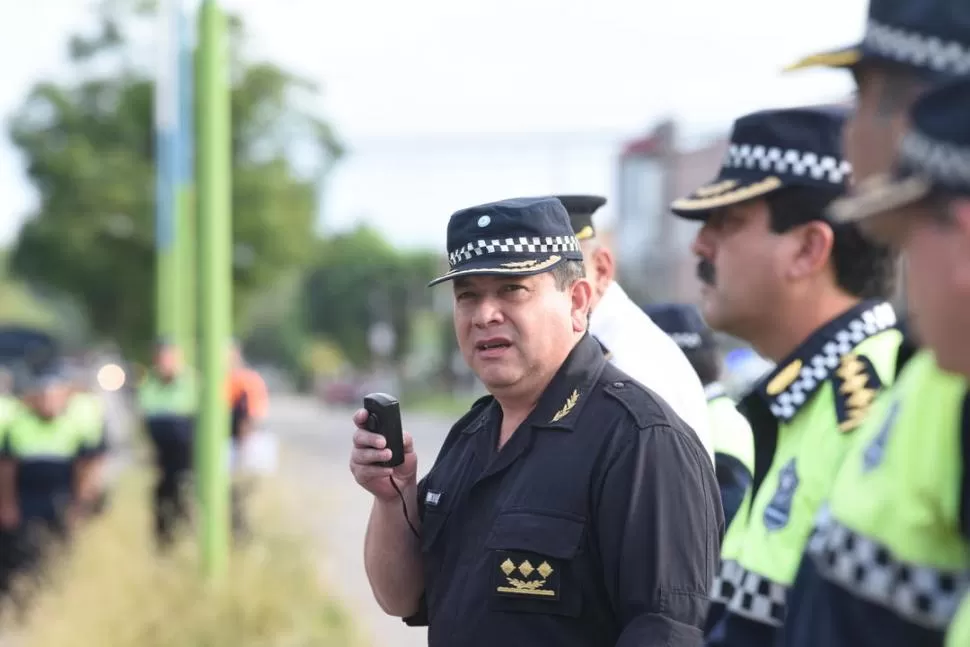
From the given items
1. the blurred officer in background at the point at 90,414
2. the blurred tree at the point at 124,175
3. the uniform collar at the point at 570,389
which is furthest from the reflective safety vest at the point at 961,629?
the blurred tree at the point at 124,175

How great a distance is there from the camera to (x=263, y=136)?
78.3 feet

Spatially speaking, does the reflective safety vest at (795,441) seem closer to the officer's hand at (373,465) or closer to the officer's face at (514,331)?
the officer's face at (514,331)

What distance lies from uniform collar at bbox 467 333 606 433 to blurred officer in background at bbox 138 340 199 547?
9.03 metres

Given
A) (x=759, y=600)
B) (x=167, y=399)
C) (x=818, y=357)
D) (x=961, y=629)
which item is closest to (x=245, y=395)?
(x=167, y=399)

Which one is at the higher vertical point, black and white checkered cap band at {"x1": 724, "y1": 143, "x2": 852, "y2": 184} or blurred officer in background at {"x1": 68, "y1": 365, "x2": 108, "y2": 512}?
black and white checkered cap band at {"x1": 724, "y1": 143, "x2": 852, "y2": 184}

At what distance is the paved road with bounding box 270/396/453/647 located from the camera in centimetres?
898

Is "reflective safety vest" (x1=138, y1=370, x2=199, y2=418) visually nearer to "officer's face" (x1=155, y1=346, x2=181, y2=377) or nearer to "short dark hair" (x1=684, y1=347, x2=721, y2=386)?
"officer's face" (x1=155, y1=346, x2=181, y2=377)

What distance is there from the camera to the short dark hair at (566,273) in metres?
2.97

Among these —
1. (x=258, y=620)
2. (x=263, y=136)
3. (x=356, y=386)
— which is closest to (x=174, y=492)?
(x=258, y=620)

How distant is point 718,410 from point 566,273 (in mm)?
1234

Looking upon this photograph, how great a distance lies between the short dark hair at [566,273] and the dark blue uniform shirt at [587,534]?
0.24 metres

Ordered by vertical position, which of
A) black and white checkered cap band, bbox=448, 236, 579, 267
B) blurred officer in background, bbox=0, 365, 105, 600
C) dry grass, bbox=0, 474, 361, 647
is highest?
black and white checkered cap band, bbox=448, 236, 579, 267

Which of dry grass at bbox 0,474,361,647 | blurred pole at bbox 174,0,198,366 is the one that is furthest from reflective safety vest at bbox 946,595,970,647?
blurred pole at bbox 174,0,198,366

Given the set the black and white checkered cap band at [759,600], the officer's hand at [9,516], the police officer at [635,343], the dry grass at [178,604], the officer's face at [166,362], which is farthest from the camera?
the officer's face at [166,362]
